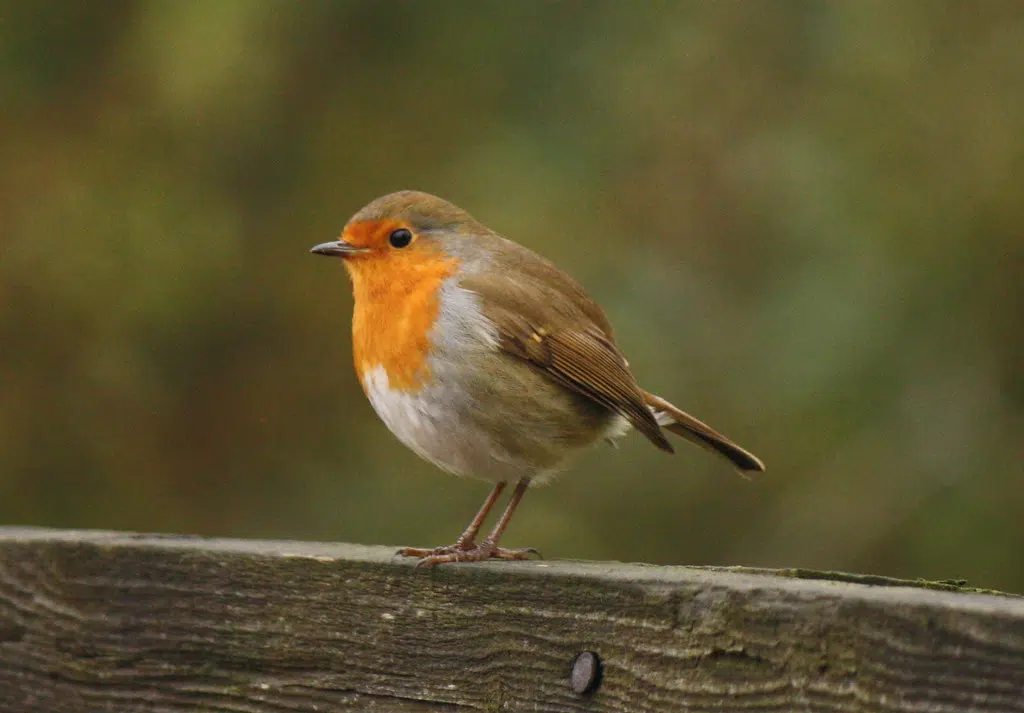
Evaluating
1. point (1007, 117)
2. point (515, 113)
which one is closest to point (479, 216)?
point (515, 113)

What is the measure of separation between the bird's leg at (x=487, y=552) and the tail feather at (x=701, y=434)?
1.28 feet

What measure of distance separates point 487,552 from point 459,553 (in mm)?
236

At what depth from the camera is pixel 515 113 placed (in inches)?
192

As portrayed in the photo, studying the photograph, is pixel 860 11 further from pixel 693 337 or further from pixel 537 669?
pixel 537 669

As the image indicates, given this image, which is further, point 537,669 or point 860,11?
point 860,11

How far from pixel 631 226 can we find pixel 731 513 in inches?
37.0

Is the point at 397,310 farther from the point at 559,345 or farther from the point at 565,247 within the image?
the point at 565,247

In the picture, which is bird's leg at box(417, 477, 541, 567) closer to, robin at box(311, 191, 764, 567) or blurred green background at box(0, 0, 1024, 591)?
robin at box(311, 191, 764, 567)

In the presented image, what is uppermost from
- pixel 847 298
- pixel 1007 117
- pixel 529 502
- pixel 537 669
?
pixel 1007 117

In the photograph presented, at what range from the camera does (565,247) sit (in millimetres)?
4762

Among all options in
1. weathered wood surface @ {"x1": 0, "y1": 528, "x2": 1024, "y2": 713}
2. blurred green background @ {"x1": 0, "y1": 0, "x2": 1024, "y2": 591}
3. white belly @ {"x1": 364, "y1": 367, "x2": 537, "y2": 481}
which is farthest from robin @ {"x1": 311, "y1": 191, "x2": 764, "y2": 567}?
blurred green background @ {"x1": 0, "y1": 0, "x2": 1024, "y2": 591}

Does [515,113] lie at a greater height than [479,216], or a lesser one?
greater

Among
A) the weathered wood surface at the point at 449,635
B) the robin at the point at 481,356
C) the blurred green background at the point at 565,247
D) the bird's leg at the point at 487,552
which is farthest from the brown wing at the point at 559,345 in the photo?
the blurred green background at the point at 565,247

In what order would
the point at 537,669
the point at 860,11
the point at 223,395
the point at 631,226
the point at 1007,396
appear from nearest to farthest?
Result: the point at 537,669, the point at 1007,396, the point at 860,11, the point at 631,226, the point at 223,395
